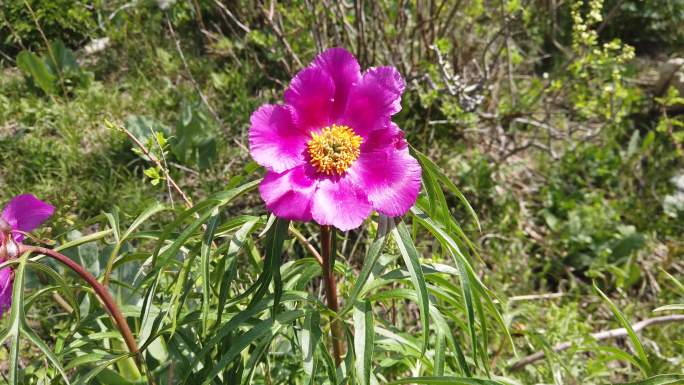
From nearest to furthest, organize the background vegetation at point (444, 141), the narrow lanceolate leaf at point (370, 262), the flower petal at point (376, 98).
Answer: the narrow lanceolate leaf at point (370, 262) < the flower petal at point (376, 98) < the background vegetation at point (444, 141)

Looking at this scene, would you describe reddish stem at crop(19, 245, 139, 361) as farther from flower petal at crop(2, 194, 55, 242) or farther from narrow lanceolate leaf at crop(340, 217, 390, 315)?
narrow lanceolate leaf at crop(340, 217, 390, 315)

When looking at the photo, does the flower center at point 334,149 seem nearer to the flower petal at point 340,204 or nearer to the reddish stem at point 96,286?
the flower petal at point 340,204

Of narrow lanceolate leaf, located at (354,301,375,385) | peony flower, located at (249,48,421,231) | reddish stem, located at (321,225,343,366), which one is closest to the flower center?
peony flower, located at (249,48,421,231)

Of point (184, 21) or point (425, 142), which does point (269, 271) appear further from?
point (184, 21)

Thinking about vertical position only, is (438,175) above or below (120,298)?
above

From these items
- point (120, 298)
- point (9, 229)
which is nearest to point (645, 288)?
point (120, 298)

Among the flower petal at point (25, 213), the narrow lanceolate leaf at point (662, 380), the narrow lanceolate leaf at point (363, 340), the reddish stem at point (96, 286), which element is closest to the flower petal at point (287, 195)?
the narrow lanceolate leaf at point (363, 340)
